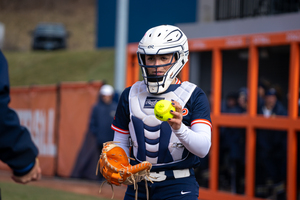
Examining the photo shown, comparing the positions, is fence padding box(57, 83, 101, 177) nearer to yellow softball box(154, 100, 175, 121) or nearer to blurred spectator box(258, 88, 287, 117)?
blurred spectator box(258, 88, 287, 117)

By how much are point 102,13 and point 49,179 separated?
9161 mm

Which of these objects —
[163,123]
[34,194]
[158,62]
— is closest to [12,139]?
[163,123]

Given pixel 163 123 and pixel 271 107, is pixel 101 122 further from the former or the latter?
pixel 163 123

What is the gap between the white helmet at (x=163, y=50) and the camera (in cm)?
317

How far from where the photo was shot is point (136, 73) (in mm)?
8289

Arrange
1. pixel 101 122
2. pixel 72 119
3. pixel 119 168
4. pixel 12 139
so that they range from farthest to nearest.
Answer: pixel 72 119
pixel 101 122
pixel 119 168
pixel 12 139

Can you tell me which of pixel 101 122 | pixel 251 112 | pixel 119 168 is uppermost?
pixel 119 168

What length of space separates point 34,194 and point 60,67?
19.6 meters

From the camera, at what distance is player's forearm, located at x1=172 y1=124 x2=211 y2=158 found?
2819mm

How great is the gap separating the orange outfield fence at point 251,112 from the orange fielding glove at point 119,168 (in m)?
3.85

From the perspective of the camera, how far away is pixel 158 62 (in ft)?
10.6

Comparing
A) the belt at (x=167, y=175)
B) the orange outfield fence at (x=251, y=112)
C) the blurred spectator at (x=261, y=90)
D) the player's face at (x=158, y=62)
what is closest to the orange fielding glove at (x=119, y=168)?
the belt at (x=167, y=175)

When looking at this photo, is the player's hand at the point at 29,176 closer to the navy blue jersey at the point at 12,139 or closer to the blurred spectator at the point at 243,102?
the navy blue jersey at the point at 12,139

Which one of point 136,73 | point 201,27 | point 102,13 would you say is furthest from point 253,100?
point 102,13
